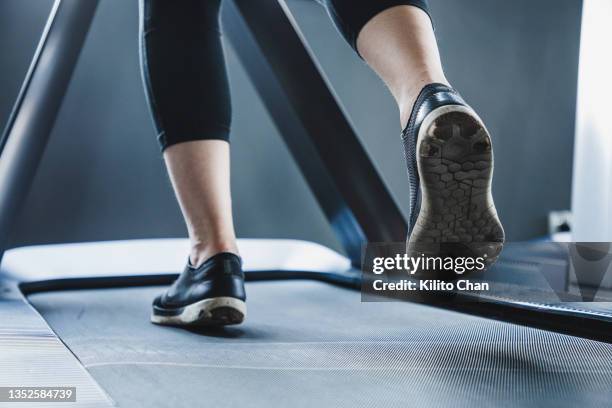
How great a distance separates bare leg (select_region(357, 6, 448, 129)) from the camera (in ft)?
2.36

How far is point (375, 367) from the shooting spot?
68 centimetres

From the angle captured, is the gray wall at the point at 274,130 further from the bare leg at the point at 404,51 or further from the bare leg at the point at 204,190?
the bare leg at the point at 404,51

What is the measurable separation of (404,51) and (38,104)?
2.68 ft

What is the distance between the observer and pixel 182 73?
915 millimetres

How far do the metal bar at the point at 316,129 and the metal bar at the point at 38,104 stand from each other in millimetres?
383

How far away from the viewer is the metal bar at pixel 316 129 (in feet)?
4.91

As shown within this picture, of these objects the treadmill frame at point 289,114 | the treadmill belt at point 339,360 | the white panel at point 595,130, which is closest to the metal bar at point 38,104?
the treadmill frame at point 289,114

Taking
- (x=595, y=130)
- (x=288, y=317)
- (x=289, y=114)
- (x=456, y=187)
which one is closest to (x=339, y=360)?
(x=456, y=187)

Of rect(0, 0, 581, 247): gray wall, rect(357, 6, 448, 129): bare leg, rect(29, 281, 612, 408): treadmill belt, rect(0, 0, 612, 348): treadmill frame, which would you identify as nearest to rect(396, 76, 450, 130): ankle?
rect(357, 6, 448, 129): bare leg

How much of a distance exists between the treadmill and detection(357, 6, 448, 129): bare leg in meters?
0.29

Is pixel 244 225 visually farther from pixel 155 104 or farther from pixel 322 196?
pixel 155 104

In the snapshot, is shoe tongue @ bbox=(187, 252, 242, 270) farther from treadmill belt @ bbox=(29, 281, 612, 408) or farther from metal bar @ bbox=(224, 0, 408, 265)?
metal bar @ bbox=(224, 0, 408, 265)

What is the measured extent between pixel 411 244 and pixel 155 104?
1.40 ft

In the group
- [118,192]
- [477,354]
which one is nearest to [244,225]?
[118,192]
